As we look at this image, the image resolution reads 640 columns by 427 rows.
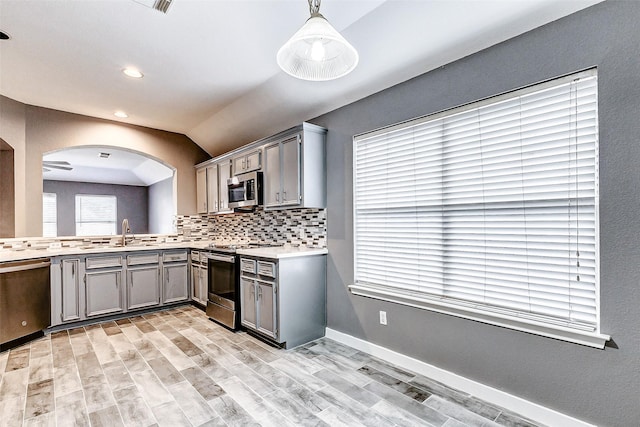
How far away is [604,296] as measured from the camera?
1801mm

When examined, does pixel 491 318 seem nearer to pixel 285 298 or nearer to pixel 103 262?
pixel 285 298

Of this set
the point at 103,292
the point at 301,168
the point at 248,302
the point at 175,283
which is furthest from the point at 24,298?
the point at 301,168

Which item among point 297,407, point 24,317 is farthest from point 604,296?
point 24,317

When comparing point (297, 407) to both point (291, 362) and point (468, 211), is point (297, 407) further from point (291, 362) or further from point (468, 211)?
point (468, 211)

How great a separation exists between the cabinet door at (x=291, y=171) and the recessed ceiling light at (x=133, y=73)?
5.42 feet

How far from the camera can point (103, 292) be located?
13.9ft

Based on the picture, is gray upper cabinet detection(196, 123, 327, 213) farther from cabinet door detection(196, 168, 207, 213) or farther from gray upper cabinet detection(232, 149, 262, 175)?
cabinet door detection(196, 168, 207, 213)

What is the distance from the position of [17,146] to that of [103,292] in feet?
6.89

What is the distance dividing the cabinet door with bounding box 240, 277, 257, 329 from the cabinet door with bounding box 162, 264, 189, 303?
1649mm

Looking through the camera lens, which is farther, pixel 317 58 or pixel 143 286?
pixel 143 286

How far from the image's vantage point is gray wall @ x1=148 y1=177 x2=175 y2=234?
27.2 feet

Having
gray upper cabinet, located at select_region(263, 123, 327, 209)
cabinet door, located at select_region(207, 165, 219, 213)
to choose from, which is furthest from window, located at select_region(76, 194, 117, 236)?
gray upper cabinet, located at select_region(263, 123, 327, 209)

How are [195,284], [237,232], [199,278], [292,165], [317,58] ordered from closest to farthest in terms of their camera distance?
[317,58] → [292,165] → [199,278] → [195,284] → [237,232]

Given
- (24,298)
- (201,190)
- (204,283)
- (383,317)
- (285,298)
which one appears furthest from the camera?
(201,190)
